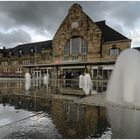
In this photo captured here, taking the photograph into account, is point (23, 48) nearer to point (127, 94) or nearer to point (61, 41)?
point (61, 41)

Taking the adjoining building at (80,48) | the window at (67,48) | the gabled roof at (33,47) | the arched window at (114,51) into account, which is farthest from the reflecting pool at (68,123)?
the gabled roof at (33,47)

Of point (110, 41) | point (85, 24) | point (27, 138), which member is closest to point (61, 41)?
point (85, 24)

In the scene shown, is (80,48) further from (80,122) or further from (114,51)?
(80,122)

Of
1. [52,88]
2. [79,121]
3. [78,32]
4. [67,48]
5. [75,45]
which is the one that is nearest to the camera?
[79,121]

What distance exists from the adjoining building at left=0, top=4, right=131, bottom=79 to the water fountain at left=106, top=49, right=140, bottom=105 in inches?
1555

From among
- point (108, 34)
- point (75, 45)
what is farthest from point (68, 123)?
point (108, 34)

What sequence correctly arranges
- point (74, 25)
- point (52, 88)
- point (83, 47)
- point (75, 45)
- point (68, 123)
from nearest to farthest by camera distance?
point (68, 123), point (52, 88), point (83, 47), point (74, 25), point (75, 45)

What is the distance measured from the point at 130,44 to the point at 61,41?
750 inches

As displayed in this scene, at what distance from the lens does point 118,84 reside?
959 centimetres

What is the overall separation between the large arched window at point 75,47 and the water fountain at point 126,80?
48.2 meters

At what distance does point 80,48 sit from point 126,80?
5009 centimetres

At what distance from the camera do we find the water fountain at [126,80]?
9016 millimetres

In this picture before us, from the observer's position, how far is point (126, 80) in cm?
918

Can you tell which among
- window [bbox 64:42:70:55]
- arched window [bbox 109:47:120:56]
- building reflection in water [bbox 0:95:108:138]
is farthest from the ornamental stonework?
building reflection in water [bbox 0:95:108:138]
